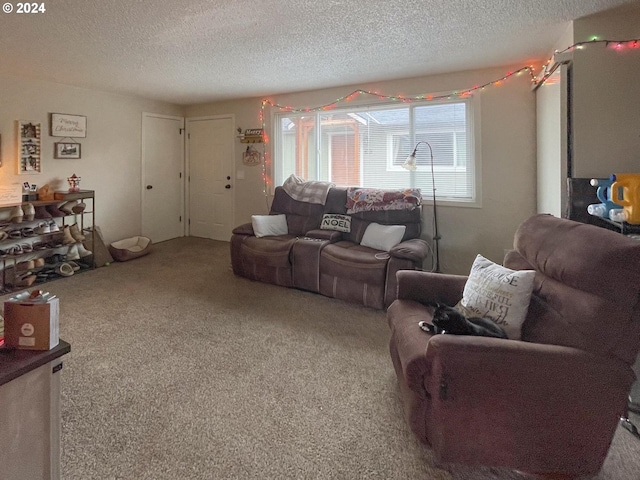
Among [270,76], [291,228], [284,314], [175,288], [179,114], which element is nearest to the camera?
[284,314]

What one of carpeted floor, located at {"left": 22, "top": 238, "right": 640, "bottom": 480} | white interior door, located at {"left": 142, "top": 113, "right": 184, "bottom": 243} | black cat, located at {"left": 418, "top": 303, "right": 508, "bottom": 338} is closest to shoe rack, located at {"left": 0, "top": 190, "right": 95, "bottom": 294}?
carpeted floor, located at {"left": 22, "top": 238, "right": 640, "bottom": 480}

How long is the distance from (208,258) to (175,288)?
4.21 feet

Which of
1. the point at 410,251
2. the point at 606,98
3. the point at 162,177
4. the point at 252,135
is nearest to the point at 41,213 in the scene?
the point at 162,177

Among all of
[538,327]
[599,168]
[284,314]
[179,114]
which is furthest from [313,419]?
[179,114]

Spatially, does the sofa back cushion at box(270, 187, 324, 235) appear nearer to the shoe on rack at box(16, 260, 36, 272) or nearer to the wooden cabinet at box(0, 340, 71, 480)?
the shoe on rack at box(16, 260, 36, 272)

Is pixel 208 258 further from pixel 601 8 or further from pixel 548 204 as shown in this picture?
pixel 601 8

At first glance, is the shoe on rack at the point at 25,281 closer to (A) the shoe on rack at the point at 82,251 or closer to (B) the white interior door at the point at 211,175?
(A) the shoe on rack at the point at 82,251

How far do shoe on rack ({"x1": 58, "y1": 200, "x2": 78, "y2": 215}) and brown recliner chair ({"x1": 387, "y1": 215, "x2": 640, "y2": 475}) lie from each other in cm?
468

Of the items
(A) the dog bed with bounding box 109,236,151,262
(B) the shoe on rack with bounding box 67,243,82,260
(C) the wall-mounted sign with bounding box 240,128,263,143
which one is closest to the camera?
(B) the shoe on rack with bounding box 67,243,82,260

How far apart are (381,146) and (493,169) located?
4.37 feet

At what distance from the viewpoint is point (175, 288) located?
13.3 feet

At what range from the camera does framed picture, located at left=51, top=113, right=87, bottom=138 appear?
468cm

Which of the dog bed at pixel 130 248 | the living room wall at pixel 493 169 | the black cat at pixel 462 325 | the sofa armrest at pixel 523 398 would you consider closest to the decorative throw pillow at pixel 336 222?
the living room wall at pixel 493 169

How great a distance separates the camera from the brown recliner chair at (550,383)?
144cm
